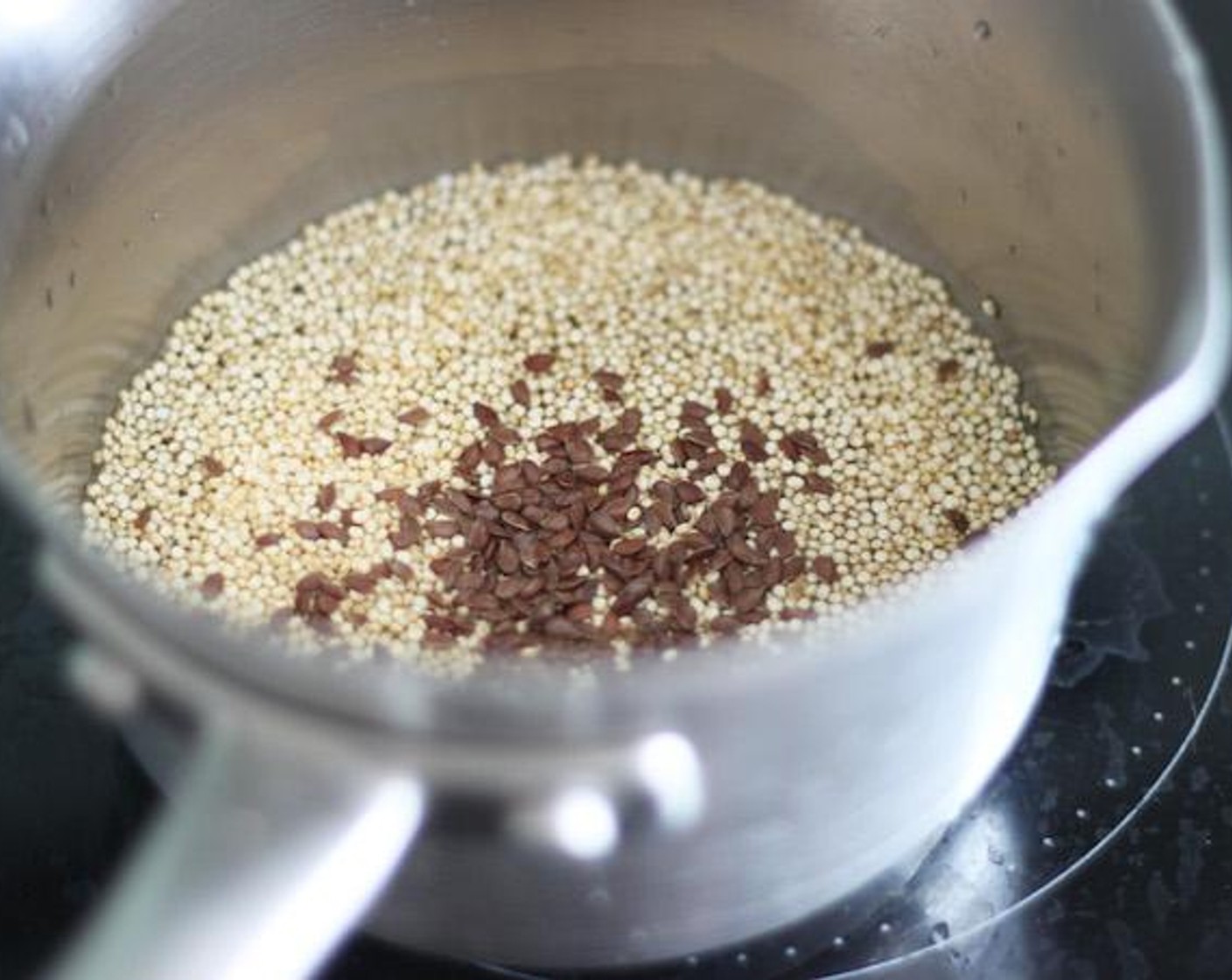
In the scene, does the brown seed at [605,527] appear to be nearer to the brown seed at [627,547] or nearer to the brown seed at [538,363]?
the brown seed at [627,547]

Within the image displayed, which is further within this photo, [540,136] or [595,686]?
[540,136]

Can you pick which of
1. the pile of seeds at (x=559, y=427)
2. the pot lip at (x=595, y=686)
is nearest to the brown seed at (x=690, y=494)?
the pile of seeds at (x=559, y=427)

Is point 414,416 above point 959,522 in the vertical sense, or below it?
below

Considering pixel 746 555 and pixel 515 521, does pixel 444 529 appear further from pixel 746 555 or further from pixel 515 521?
pixel 746 555

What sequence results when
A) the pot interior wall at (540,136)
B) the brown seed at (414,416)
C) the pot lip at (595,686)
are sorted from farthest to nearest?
the brown seed at (414,416) < the pot interior wall at (540,136) < the pot lip at (595,686)

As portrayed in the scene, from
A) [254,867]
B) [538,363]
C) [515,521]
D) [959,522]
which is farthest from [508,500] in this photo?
[254,867]

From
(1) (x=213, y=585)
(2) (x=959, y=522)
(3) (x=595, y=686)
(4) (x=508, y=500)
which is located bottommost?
(1) (x=213, y=585)
